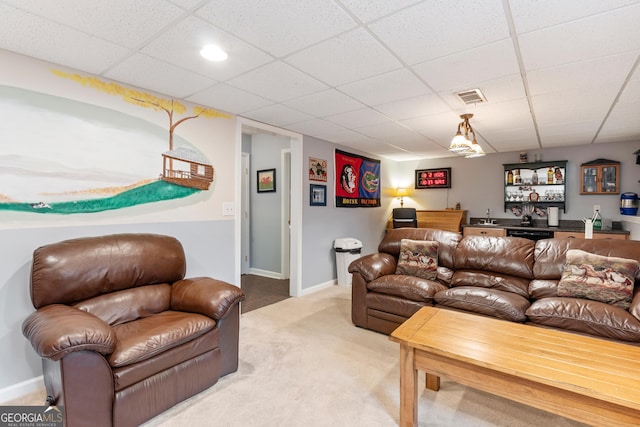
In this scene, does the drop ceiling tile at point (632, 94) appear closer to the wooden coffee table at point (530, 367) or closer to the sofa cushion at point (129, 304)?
the wooden coffee table at point (530, 367)

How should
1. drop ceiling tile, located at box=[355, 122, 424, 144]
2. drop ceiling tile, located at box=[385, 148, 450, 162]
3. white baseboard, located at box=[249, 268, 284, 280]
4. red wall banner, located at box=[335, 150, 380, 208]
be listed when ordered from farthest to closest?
drop ceiling tile, located at box=[385, 148, 450, 162]
white baseboard, located at box=[249, 268, 284, 280]
red wall banner, located at box=[335, 150, 380, 208]
drop ceiling tile, located at box=[355, 122, 424, 144]

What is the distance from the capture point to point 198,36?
192cm

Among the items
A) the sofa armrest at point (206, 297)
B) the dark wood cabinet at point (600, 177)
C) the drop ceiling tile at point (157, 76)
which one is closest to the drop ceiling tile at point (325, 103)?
the drop ceiling tile at point (157, 76)

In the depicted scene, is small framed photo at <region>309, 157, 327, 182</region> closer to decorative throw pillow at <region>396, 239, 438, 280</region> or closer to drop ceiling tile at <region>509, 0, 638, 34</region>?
decorative throw pillow at <region>396, 239, 438, 280</region>

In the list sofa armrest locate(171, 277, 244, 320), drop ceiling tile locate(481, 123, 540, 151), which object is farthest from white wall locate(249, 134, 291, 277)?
drop ceiling tile locate(481, 123, 540, 151)

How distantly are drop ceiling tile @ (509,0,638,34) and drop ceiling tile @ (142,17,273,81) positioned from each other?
4.96 feet

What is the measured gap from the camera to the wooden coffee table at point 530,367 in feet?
4.33

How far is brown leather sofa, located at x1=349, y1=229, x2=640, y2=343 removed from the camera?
229cm

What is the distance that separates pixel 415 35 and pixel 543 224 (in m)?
5.11

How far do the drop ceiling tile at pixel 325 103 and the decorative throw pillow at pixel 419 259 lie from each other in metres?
1.62

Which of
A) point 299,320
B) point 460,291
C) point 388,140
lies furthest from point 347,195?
point 460,291

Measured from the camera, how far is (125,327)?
2.05 metres

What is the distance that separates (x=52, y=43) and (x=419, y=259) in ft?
11.5

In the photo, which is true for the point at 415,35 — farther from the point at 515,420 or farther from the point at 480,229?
the point at 480,229
